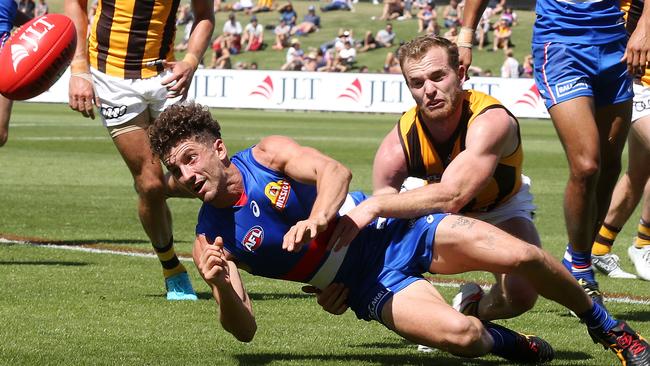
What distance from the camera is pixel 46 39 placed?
24.5ft

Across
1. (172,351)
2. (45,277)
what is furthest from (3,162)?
(172,351)

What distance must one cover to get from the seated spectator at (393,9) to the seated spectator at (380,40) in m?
3.54

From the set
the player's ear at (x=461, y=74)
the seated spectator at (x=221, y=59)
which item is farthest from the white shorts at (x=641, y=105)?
the seated spectator at (x=221, y=59)

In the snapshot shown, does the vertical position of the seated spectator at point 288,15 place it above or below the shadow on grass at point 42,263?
below

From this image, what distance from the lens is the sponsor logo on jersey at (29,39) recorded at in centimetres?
743

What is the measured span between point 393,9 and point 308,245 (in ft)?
136

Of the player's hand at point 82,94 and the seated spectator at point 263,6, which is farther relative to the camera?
the seated spectator at point 263,6

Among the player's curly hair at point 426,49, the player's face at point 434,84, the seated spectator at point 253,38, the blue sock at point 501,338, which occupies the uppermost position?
the player's curly hair at point 426,49

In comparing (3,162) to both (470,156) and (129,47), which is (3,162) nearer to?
(129,47)

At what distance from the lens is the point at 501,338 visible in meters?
5.40

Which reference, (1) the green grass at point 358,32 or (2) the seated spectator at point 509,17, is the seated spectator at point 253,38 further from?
(2) the seated spectator at point 509,17

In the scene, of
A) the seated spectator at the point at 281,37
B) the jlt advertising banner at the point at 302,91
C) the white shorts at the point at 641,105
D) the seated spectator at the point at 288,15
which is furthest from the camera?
the seated spectator at the point at 288,15

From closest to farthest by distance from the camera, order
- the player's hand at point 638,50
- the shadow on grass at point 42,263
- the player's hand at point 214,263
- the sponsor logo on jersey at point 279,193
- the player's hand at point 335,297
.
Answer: the player's hand at point 214,263 → the sponsor logo on jersey at point 279,193 → the player's hand at point 335,297 → the player's hand at point 638,50 → the shadow on grass at point 42,263

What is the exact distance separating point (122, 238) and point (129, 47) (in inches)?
130
